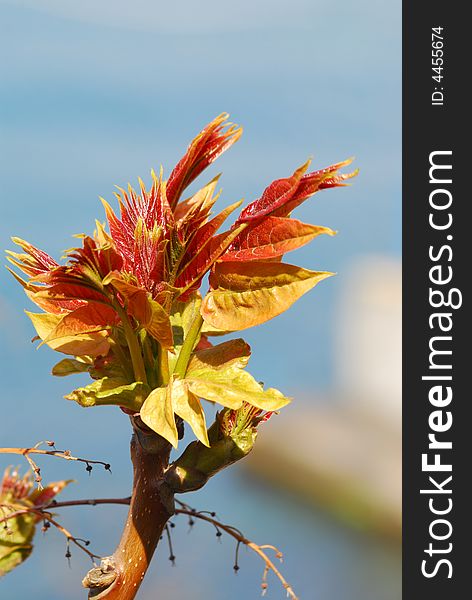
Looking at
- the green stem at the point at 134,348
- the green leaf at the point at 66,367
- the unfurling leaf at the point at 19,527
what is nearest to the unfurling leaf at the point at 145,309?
the green stem at the point at 134,348

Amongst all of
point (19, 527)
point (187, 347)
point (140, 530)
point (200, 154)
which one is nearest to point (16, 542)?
point (19, 527)

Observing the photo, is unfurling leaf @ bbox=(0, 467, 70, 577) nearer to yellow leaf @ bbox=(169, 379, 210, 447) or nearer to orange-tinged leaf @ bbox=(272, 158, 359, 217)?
yellow leaf @ bbox=(169, 379, 210, 447)

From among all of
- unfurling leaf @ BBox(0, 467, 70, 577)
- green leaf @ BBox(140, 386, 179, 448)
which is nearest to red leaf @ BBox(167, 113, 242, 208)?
green leaf @ BBox(140, 386, 179, 448)

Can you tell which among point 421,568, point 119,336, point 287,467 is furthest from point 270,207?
point 287,467

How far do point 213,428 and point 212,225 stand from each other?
0.18 m

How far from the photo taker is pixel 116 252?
0.68 meters

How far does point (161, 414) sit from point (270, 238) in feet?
0.56

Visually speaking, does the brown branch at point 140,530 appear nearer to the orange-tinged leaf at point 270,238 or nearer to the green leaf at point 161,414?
the green leaf at point 161,414

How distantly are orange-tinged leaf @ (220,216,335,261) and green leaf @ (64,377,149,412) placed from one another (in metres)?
0.14

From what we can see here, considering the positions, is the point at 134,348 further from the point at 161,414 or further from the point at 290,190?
the point at 290,190

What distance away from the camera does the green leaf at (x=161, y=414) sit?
637mm

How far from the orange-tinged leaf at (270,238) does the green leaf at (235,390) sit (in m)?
0.10

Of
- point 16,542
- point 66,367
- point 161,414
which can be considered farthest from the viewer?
point 16,542

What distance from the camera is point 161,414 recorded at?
2.14 ft
